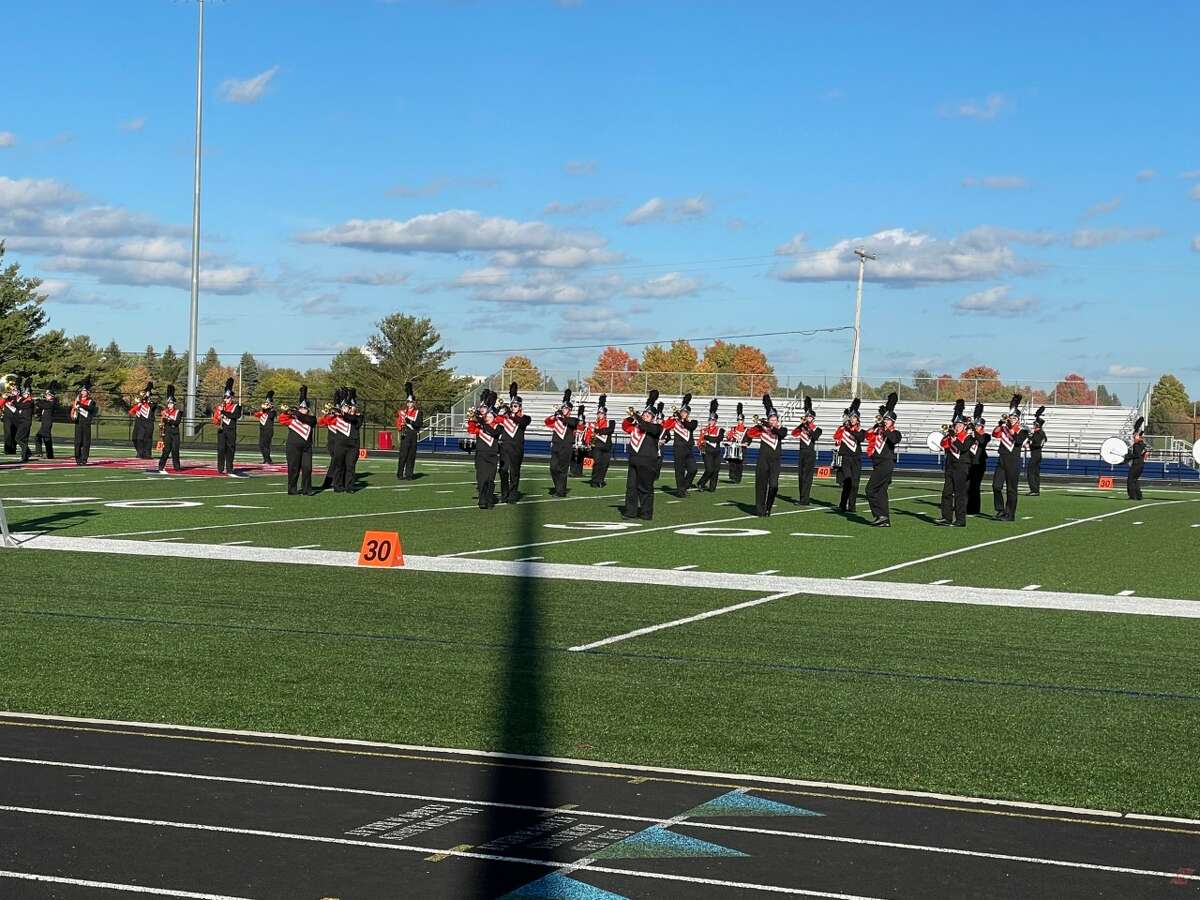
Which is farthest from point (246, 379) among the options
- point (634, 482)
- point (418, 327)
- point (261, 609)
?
point (261, 609)

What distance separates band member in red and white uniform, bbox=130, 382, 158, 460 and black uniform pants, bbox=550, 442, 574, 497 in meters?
12.3

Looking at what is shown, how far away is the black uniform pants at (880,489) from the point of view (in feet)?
81.1

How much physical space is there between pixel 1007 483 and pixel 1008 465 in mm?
875

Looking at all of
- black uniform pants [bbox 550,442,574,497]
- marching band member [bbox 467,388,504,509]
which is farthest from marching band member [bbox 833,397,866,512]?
marching band member [bbox 467,388,504,509]

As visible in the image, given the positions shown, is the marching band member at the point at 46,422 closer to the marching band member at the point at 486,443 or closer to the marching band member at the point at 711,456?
the marching band member at the point at 711,456

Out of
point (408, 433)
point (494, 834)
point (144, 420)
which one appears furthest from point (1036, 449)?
point (494, 834)

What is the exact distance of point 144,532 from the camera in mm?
19562

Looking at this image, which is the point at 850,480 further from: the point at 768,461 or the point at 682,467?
the point at 682,467

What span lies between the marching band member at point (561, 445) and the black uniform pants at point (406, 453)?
4.27 metres

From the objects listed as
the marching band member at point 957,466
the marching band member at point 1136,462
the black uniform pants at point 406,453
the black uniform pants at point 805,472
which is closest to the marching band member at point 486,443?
the black uniform pants at point 805,472

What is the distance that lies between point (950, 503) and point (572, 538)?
7.87 meters

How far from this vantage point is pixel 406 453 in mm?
34406

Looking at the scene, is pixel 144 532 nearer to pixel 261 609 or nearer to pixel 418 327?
pixel 261 609

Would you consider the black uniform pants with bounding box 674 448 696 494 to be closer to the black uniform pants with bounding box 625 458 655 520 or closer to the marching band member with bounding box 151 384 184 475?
the black uniform pants with bounding box 625 458 655 520
